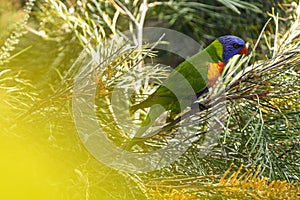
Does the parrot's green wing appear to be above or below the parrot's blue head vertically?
below

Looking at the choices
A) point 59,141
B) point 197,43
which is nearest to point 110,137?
point 59,141

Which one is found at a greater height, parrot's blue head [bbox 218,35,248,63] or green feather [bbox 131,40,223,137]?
parrot's blue head [bbox 218,35,248,63]

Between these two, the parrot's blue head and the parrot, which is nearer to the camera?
the parrot

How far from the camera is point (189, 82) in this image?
2.41ft

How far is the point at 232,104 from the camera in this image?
2.08ft

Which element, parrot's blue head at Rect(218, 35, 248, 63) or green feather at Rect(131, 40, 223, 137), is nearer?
green feather at Rect(131, 40, 223, 137)

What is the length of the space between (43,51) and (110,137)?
70 cm

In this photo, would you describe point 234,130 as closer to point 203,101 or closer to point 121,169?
point 203,101

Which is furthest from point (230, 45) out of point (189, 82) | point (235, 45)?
point (189, 82)

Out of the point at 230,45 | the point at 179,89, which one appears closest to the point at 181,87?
the point at 179,89

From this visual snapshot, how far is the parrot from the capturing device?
2.27ft

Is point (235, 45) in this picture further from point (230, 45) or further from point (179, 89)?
point (179, 89)

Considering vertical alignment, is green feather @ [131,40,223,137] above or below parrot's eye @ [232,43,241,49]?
below

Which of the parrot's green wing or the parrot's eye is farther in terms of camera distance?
the parrot's eye
